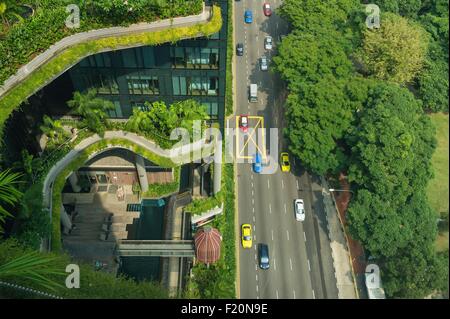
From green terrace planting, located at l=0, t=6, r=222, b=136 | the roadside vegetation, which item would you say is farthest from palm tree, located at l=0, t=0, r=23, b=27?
Result: the roadside vegetation

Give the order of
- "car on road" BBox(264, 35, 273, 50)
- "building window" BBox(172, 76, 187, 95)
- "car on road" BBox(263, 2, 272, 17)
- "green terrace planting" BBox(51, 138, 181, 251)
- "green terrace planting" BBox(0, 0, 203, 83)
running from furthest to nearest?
"car on road" BBox(263, 2, 272, 17) → "car on road" BBox(264, 35, 273, 50) → "building window" BBox(172, 76, 187, 95) → "green terrace planting" BBox(51, 138, 181, 251) → "green terrace planting" BBox(0, 0, 203, 83)

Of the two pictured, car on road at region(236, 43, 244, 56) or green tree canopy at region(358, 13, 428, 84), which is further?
car on road at region(236, 43, 244, 56)

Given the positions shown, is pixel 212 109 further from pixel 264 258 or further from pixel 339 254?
pixel 339 254

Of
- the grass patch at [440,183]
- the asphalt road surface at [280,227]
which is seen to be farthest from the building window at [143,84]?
the grass patch at [440,183]

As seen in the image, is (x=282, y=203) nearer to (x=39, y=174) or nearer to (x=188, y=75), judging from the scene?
(x=188, y=75)

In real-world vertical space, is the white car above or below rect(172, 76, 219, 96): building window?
above

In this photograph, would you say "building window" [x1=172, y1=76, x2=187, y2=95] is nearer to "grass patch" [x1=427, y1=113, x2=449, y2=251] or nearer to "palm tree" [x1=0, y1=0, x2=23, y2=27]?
"palm tree" [x1=0, y1=0, x2=23, y2=27]
